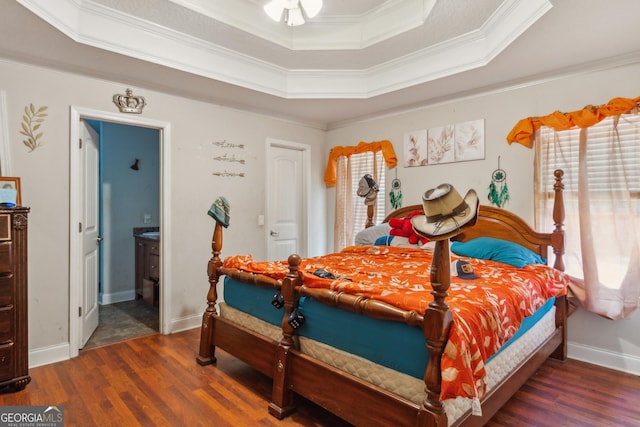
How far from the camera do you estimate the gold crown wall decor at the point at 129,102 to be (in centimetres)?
323

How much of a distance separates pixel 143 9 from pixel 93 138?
1.47 m

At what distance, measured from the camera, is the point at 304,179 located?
4.87 metres

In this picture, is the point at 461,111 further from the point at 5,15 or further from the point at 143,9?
the point at 5,15

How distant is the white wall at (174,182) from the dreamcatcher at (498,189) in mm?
2305

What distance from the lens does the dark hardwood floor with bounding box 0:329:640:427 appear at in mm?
2088

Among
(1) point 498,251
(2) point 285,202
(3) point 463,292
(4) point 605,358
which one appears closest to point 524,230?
(1) point 498,251

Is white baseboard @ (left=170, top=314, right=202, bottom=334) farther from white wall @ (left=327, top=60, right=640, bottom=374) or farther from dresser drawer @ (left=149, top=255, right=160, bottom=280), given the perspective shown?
white wall @ (left=327, top=60, right=640, bottom=374)

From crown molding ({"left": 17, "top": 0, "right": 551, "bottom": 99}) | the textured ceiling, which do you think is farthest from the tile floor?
crown molding ({"left": 17, "top": 0, "right": 551, "bottom": 99})

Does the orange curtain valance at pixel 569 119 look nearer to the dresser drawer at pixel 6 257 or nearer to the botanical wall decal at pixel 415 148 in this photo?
the botanical wall decal at pixel 415 148

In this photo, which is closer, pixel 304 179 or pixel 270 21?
pixel 270 21

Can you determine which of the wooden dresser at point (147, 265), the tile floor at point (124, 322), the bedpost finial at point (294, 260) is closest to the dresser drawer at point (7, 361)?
the tile floor at point (124, 322)

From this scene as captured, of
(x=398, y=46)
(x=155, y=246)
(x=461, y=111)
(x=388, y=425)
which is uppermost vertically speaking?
(x=398, y=46)

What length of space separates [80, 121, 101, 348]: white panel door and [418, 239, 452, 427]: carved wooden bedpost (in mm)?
3008

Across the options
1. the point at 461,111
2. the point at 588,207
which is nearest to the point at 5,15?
the point at 461,111
